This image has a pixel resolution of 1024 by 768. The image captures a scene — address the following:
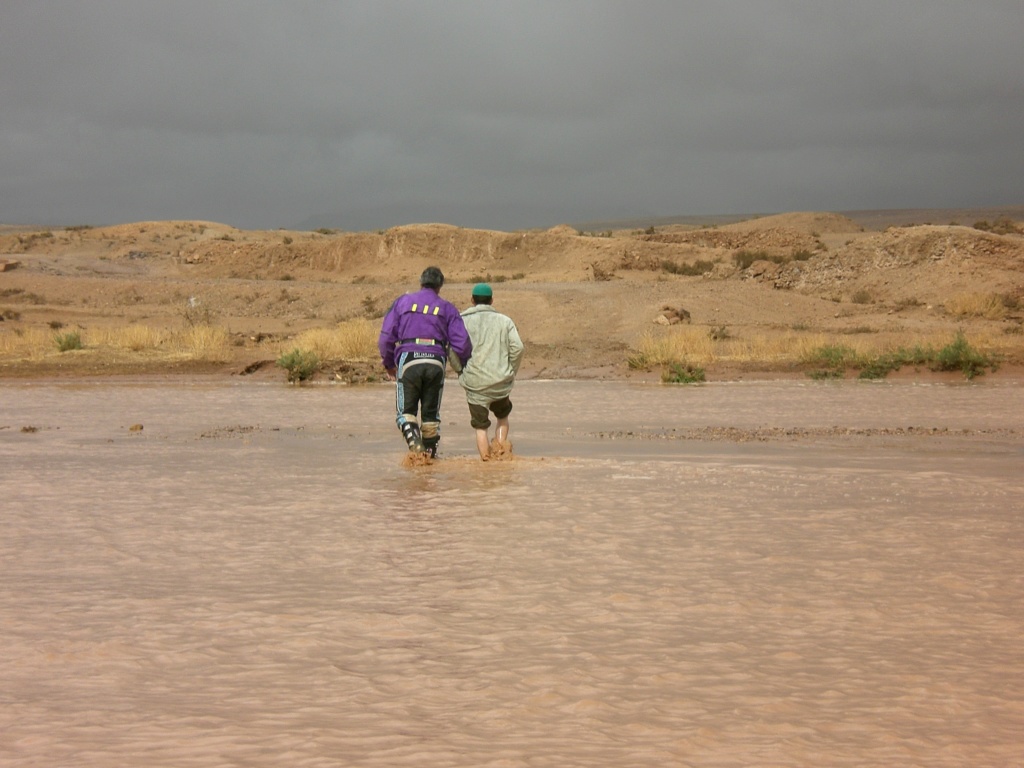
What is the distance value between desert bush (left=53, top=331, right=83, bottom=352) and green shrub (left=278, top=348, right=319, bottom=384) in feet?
17.7

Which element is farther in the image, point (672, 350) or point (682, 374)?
point (672, 350)

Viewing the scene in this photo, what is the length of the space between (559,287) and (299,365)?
44.2 ft

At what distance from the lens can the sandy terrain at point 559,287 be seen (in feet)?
91.4

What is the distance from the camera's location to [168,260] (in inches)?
2109

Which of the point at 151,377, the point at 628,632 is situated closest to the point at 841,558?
the point at 628,632

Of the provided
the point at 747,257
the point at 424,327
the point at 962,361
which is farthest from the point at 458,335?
the point at 747,257

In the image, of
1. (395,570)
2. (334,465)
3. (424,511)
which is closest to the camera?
(395,570)

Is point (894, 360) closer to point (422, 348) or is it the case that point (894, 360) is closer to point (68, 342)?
point (422, 348)

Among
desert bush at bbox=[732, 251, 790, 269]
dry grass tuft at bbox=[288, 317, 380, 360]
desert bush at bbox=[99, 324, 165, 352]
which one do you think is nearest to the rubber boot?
dry grass tuft at bbox=[288, 317, 380, 360]

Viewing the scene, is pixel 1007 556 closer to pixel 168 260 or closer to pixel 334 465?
pixel 334 465

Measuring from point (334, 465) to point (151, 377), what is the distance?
14.0 meters

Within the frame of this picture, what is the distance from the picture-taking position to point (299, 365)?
77.8 feet

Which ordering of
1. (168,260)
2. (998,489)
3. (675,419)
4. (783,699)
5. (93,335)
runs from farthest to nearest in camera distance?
(168,260), (93,335), (675,419), (998,489), (783,699)

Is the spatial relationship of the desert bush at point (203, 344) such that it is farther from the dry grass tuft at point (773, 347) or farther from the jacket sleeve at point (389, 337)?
the jacket sleeve at point (389, 337)
